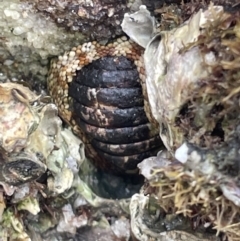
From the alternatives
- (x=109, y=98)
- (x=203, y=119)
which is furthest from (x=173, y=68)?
(x=109, y=98)

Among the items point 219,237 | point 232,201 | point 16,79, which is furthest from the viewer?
point 16,79

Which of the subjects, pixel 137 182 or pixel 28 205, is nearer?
pixel 28 205

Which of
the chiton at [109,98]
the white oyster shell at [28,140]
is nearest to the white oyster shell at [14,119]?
the white oyster shell at [28,140]

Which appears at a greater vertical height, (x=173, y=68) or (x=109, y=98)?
(x=173, y=68)

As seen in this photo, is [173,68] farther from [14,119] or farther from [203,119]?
[14,119]

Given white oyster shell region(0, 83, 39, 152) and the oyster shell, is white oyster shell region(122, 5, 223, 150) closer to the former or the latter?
the oyster shell

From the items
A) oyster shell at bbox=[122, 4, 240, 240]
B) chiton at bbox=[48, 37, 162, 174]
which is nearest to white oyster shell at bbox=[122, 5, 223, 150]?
oyster shell at bbox=[122, 4, 240, 240]

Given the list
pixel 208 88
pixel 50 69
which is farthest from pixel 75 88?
pixel 208 88

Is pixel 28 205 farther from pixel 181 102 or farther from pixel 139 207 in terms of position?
pixel 181 102
